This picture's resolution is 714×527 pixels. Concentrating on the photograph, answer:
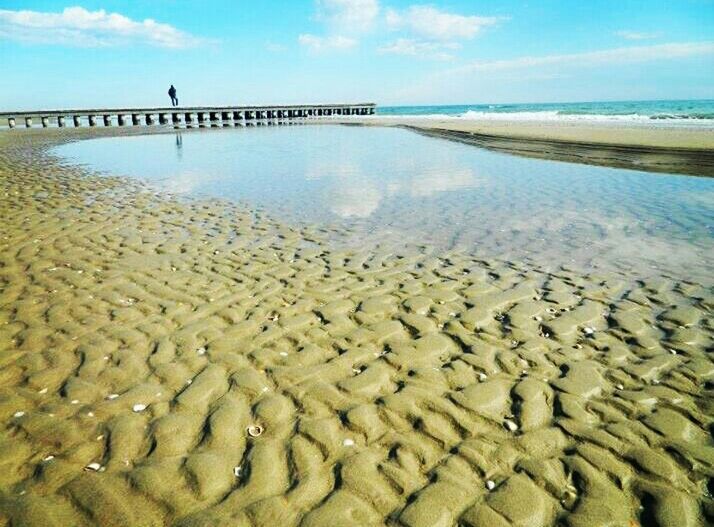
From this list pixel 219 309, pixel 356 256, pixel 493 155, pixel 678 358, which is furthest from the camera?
pixel 493 155

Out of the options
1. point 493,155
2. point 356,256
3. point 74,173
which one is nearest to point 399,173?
point 493,155

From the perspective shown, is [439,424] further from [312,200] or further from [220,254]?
[312,200]

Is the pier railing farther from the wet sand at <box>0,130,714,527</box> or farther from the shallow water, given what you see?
the wet sand at <box>0,130,714,527</box>

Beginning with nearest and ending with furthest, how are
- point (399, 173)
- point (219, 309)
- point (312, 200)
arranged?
point (219, 309) < point (312, 200) < point (399, 173)

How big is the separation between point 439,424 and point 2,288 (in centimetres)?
673

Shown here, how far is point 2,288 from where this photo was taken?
252 inches

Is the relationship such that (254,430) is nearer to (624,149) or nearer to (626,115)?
(624,149)

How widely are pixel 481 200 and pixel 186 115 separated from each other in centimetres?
5509

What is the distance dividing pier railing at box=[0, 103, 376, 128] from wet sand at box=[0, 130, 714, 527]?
52.3 meters

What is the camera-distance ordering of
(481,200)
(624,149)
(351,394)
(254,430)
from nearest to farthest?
1. (254,430)
2. (351,394)
3. (481,200)
4. (624,149)

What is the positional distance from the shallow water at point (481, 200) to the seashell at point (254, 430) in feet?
18.0

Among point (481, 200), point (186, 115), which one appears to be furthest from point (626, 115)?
point (186, 115)

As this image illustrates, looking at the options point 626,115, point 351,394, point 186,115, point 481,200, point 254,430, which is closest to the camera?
point 254,430

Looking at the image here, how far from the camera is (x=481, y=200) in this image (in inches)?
475
